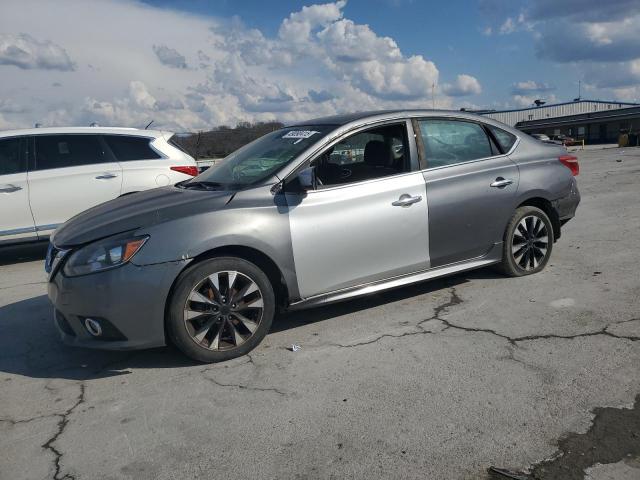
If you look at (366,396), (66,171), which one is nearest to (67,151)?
(66,171)

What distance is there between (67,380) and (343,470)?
2.17 m

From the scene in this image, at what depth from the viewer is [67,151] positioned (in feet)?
25.2

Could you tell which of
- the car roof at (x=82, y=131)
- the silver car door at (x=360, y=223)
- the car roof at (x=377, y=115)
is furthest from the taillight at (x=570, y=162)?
the car roof at (x=82, y=131)

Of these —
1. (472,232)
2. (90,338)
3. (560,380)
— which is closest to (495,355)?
(560,380)

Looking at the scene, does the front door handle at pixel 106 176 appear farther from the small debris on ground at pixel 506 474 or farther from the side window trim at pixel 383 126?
the small debris on ground at pixel 506 474

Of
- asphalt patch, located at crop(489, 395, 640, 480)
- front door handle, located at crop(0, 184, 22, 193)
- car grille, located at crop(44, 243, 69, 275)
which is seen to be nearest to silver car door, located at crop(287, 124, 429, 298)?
car grille, located at crop(44, 243, 69, 275)

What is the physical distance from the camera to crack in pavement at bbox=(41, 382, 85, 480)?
2709 mm

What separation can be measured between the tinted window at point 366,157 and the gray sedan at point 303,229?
12 mm

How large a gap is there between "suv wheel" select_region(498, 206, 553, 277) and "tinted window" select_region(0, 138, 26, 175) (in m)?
6.14

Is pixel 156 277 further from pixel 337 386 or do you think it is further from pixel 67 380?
pixel 337 386

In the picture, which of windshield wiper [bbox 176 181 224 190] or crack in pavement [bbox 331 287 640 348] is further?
windshield wiper [bbox 176 181 224 190]

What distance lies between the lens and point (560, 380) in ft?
11.0

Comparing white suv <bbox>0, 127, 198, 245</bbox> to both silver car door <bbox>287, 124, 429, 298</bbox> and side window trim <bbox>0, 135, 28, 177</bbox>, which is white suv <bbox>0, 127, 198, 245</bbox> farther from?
silver car door <bbox>287, 124, 429, 298</bbox>

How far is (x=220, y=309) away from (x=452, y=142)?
2578 millimetres
